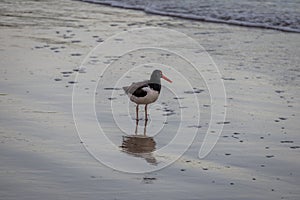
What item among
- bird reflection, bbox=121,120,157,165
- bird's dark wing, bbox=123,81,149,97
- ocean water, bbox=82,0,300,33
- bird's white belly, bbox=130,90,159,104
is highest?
ocean water, bbox=82,0,300,33

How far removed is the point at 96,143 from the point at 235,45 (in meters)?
5.82

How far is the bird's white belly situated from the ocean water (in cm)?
659

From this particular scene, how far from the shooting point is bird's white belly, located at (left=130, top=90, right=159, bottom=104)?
309 inches

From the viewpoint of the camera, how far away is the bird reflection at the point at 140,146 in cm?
657

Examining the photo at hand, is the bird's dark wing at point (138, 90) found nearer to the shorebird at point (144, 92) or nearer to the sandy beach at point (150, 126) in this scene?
the shorebird at point (144, 92)

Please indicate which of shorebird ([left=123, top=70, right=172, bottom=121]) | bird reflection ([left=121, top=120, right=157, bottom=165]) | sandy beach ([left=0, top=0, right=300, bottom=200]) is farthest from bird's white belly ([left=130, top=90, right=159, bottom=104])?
bird reflection ([left=121, top=120, right=157, bottom=165])

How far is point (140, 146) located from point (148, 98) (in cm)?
102

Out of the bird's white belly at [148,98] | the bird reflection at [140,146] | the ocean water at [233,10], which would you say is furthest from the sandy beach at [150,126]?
the ocean water at [233,10]

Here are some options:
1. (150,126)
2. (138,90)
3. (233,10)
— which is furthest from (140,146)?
(233,10)

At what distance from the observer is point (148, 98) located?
786cm

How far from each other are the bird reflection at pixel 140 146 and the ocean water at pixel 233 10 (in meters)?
7.38

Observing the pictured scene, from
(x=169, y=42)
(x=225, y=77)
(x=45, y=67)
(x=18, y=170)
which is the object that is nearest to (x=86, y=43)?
(x=169, y=42)

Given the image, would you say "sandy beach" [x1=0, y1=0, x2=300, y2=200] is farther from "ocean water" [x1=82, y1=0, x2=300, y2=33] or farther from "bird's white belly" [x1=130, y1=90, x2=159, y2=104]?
"ocean water" [x1=82, y1=0, x2=300, y2=33]

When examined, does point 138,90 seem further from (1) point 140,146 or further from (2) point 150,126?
(1) point 140,146
